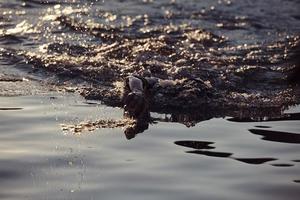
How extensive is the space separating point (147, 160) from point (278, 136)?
121 centimetres

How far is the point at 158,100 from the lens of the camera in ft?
19.9

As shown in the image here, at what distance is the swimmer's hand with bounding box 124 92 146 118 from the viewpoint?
5414 millimetres

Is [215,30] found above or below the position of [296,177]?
above

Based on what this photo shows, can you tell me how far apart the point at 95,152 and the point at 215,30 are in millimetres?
5518

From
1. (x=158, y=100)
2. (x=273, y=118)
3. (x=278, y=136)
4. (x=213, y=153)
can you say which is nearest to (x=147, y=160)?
(x=213, y=153)

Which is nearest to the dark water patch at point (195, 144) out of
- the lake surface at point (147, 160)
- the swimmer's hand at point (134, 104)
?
the lake surface at point (147, 160)

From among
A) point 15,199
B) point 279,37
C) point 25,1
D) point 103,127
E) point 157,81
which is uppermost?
point 25,1

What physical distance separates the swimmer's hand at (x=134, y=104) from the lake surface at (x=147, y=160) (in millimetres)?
117

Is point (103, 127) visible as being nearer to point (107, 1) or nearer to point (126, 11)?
point (126, 11)

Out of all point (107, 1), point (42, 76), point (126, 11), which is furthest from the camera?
point (107, 1)

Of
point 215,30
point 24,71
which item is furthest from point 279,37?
point 24,71

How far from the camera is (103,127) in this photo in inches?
198

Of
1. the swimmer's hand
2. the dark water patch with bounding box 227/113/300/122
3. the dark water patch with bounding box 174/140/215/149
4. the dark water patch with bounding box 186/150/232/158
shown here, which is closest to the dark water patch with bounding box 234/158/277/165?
the dark water patch with bounding box 186/150/232/158

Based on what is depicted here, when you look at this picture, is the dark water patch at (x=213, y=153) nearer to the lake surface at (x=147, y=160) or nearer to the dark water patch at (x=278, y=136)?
the lake surface at (x=147, y=160)
